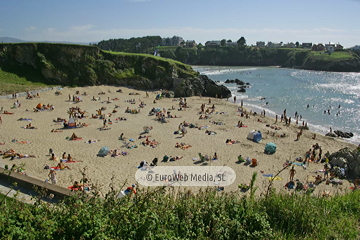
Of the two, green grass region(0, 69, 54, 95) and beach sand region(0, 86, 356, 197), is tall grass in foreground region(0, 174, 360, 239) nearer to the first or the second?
beach sand region(0, 86, 356, 197)

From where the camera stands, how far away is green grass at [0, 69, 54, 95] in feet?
111

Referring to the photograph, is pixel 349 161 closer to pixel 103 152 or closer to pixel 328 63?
pixel 103 152

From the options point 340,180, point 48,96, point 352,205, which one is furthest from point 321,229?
point 48,96

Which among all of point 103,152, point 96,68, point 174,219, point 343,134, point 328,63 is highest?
point 96,68

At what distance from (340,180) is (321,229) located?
37.6ft

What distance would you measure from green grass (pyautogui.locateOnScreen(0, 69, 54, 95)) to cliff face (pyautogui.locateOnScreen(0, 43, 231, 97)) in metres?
1.49

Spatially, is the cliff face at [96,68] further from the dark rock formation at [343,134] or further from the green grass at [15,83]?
the dark rock formation at [343,134]

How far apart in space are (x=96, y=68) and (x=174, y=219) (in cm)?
4311

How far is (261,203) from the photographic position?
6.14m

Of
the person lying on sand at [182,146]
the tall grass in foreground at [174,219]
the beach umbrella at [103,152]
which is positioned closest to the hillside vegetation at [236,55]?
the person lying on sand at [182,146]

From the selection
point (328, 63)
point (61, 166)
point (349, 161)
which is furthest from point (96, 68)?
point (328, 63)

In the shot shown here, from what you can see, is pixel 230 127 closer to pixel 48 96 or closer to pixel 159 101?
pixel 159 101

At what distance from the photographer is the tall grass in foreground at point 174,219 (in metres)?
4.51

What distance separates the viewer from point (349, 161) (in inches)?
642
